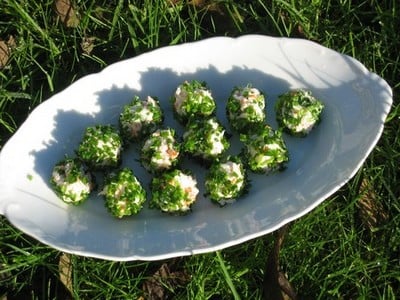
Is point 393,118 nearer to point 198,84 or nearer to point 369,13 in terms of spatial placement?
point 369,13

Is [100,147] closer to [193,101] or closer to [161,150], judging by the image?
[161,150]

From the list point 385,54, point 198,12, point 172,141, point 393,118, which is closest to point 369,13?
point 385,54

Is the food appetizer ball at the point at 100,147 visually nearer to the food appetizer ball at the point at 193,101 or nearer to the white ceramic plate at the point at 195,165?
the white ceramic plate at the point at 195,165

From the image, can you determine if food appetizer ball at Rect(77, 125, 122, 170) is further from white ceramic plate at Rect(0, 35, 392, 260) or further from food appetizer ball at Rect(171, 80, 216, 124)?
food appetizer ball at Rect(171, 80, 216, 124)

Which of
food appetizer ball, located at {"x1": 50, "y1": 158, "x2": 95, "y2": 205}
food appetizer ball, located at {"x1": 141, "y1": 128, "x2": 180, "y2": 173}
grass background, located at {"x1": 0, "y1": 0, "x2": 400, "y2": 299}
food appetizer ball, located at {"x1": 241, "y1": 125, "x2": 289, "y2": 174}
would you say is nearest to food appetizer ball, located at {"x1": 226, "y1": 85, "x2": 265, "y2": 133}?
food appetizer ball, located at {"x1": 241, "y1": 125, "x2": 289, "y2": 174}

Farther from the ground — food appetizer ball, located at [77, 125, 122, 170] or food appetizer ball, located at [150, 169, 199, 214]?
food appetizer ball, located at [77, 125, 122, 170]

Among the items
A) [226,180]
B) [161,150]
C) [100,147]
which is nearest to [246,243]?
[226,180]

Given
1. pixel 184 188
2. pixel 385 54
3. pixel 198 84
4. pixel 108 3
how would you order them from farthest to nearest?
pixel 108 3, pixel 385 54, pixel 198 84, pixel 184 188
